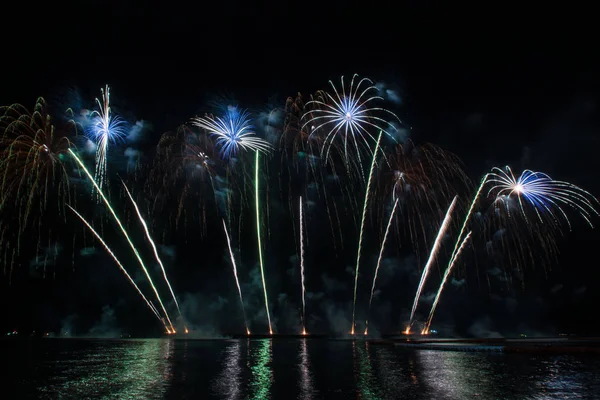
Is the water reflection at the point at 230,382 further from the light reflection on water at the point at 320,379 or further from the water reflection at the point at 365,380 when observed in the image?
the water reflection at the point at 365,380

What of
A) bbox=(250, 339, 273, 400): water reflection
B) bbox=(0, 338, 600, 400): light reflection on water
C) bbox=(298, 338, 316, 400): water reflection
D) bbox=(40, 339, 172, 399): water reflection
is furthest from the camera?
bbox=(40, 339, 172, 399): water reflection

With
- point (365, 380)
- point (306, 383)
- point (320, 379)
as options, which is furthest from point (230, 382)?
point (365, 380)

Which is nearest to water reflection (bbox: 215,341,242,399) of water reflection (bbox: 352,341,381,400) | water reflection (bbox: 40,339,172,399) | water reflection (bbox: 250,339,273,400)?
water reflection (bbox: 250,339,273,400)

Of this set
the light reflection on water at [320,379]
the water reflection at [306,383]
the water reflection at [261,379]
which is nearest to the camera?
the water reflection at [306,383]

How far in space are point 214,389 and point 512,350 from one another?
29.5 meters

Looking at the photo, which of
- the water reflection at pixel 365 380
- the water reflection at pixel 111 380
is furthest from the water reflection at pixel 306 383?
the water reflection at pixel 111 380

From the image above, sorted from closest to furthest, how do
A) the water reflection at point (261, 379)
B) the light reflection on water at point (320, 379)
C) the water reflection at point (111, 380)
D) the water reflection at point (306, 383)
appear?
the water reflection at point (306, 383)
the light reflection on water at point (320, 379)
the water reflection at point (261, 379)
the water reflection at point (111, 380)

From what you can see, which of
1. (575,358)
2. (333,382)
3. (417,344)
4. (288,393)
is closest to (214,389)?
(288,393)

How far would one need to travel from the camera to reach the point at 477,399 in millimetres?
18281

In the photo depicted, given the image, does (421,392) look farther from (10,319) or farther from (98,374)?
(10,319)

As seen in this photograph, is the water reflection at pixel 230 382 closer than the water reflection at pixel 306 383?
No

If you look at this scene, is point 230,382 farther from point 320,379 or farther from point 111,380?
point 111,380

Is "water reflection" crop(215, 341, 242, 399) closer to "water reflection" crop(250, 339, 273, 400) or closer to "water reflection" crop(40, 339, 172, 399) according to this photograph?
"water reflection" crop(250, 339, 273, 400)

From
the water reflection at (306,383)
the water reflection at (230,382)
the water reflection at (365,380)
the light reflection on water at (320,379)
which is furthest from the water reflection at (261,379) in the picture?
the water reflection at (365,380)
